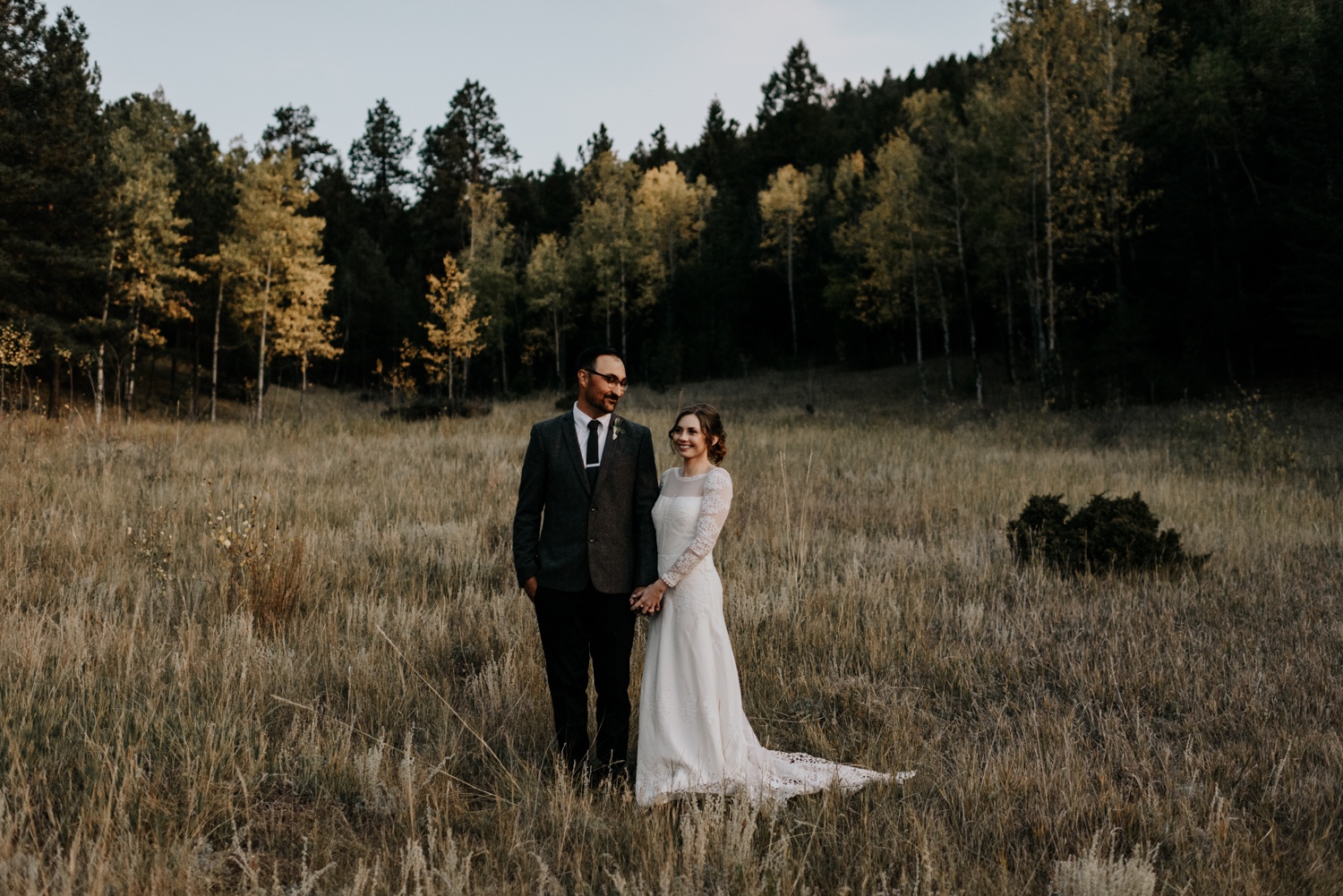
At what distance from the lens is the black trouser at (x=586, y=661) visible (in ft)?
10.3

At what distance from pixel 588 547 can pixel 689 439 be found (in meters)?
0.64

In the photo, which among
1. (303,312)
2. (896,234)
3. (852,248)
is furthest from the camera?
(852,248)

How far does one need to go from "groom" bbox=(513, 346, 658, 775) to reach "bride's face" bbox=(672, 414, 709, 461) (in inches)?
5.3

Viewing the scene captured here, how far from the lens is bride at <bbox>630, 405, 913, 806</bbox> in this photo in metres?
3.07

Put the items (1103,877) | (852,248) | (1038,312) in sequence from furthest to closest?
(852,248) → (1038,312) → (1103,877)

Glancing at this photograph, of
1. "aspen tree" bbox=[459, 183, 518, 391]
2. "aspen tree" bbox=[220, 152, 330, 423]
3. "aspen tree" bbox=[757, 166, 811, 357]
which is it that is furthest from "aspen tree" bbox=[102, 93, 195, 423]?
"aspen tree" bbox=[757, 166, 811, 357]

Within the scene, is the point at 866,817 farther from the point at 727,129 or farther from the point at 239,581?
the point at 727,129

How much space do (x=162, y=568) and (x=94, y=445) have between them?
18.3 ft

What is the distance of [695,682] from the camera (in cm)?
310

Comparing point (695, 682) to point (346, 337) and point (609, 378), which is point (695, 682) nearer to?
point (609, 378)

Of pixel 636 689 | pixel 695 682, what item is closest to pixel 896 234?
pixel 636 689

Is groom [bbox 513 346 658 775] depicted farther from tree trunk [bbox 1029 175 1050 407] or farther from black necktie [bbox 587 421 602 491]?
tree trunk [bbox 1029 175 1050 407]

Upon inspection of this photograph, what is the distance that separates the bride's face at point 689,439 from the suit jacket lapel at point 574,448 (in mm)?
412

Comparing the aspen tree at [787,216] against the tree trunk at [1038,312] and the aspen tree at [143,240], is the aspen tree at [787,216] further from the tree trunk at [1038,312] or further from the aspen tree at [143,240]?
the aspen tree at [143,240]
